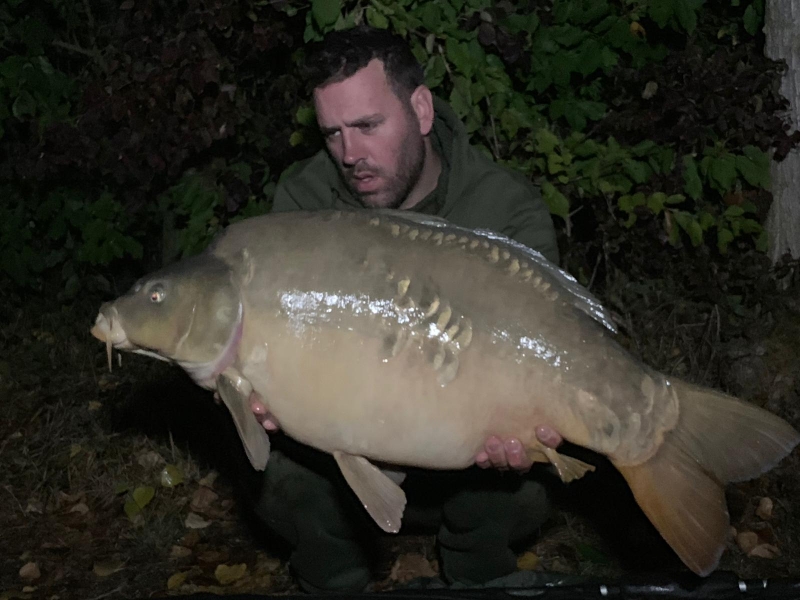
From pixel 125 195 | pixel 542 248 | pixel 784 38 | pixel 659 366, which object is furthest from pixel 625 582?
pixel 125 195

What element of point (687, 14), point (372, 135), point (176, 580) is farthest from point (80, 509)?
point (687, 14)

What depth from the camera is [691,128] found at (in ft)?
9.23

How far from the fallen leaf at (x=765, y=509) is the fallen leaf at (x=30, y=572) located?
188 centimetres

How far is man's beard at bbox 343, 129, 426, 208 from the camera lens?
215 cm

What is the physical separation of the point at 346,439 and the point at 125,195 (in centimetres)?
193

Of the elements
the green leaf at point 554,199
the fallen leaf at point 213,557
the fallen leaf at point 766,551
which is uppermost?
the green leaf at point 554,199

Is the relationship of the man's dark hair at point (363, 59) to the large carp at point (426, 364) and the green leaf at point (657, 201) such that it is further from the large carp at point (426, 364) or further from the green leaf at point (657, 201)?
the green leaf at point (657, 201)

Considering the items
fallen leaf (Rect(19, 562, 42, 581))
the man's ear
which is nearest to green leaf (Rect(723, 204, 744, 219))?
the man's ear

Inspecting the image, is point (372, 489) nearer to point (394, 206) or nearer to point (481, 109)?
point (394, 206)

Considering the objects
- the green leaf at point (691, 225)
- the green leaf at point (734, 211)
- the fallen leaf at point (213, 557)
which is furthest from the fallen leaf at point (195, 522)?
the green leaf at point (734, 211)

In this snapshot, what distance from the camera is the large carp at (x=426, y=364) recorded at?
1.64 meters

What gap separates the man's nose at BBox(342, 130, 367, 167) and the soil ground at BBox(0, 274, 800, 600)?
984mm

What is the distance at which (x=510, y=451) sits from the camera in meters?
1.71

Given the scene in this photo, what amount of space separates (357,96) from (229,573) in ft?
4.06
